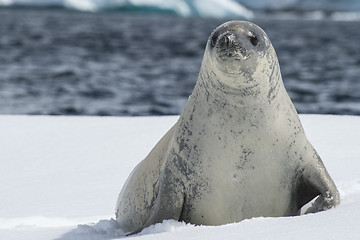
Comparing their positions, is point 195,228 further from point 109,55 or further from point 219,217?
point 109,55

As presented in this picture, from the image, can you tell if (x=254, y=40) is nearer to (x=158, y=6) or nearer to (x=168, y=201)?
(x=168, y=201)

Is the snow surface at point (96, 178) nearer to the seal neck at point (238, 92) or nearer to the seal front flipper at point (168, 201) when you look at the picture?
the seal front flipper at point (168, 201)

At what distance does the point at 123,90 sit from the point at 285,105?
36.3 ft

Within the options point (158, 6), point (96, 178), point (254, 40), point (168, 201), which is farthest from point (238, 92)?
point (158, 6)

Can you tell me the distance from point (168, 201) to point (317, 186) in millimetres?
571

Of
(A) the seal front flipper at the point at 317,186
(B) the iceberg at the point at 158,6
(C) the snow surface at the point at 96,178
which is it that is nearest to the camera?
(C) the snow surface at the point at 96,178

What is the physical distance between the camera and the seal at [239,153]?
268 cm

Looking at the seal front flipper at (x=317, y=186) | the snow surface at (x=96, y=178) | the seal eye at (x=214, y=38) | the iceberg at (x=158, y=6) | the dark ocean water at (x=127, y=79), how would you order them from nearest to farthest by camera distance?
the snow surface at (x=96, y=178) < the seal eye at (x=214, y=38) < the seal front flipper at (x=317, y=186) < the dark ocean water at (x=127, y=79) < the iceberg at (x=158, y=6)

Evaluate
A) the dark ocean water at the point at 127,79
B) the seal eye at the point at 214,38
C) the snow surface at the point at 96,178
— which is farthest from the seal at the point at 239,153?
the dark ocean water at the point at 127,79

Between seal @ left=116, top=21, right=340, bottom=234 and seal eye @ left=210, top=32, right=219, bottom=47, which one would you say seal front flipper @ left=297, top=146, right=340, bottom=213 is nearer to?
seal @ left=116, top=21, right=340, bottom=234

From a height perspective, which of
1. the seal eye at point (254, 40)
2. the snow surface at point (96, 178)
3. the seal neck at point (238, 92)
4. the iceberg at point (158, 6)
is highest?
the seal eye at point (254, 40)

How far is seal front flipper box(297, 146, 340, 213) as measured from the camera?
2754 mm

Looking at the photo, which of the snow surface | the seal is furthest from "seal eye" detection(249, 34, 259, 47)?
the snow surface

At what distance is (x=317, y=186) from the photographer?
279 centimetres
